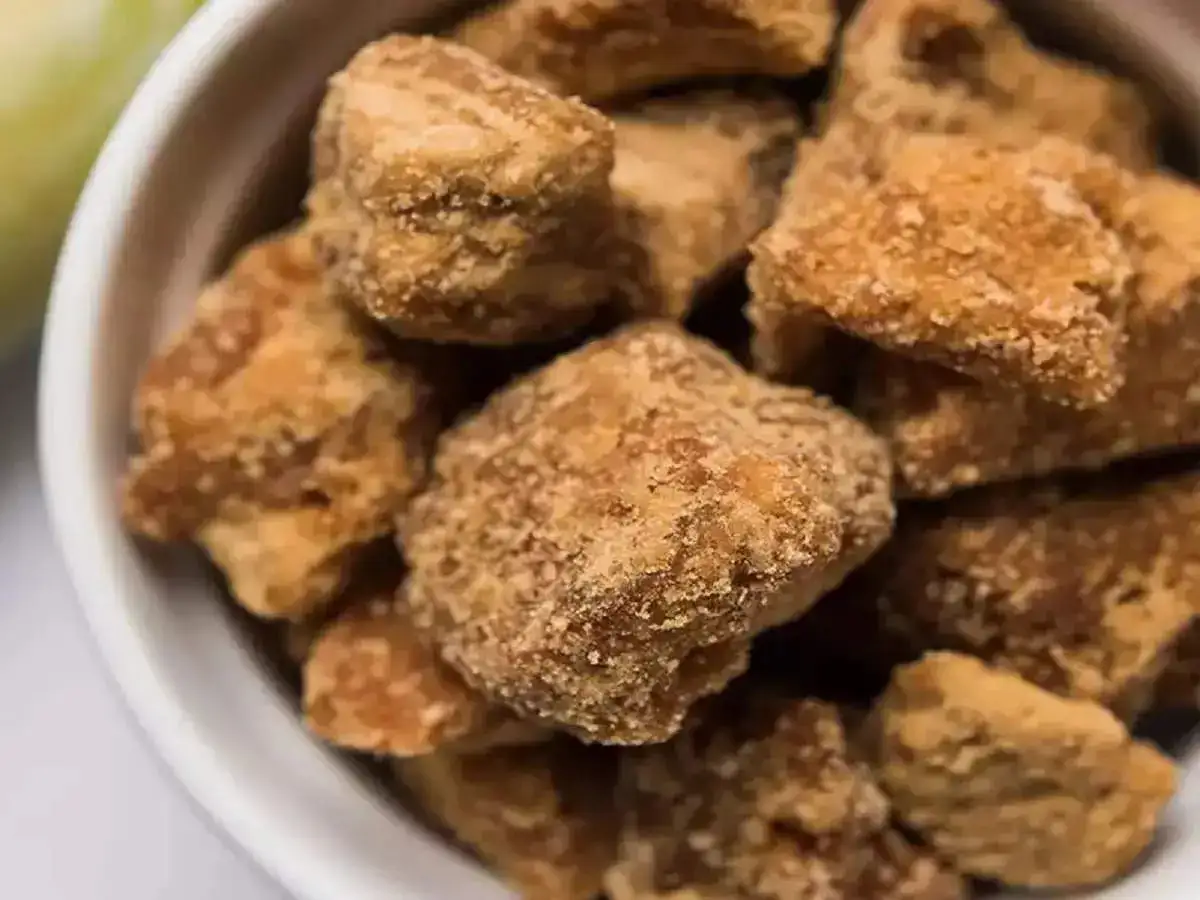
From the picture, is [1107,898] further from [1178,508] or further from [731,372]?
[731,372]

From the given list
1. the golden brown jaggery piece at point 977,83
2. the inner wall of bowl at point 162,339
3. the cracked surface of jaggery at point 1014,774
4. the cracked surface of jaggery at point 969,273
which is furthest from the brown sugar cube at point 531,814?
the golden brown jaggery piece at point 977,83

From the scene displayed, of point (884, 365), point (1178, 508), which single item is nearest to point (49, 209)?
point (884, 365)

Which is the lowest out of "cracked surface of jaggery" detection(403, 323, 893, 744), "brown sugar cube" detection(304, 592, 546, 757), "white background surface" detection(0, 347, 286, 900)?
"white background surface" detection(0, 347, 286, 900)

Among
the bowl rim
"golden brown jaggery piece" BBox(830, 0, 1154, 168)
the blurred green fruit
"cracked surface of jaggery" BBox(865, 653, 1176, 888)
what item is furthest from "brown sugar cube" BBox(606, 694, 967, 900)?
the blurred green fruit

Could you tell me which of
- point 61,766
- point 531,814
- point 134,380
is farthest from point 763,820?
point 61,766

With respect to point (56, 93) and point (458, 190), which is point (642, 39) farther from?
point (56, 93)

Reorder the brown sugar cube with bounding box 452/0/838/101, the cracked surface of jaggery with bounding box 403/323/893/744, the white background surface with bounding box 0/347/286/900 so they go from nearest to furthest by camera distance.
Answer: the cracked surface of jaggery with bounding box 403/323/893/744 < the brown sugar cube with bounding box 452/0/838/101 < the white background surface with bounding box 0/347/286/900

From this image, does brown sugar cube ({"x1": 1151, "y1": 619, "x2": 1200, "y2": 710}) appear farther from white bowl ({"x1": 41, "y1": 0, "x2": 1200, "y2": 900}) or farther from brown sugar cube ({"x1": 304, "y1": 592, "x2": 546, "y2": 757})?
brown sugar cube ({"x1": 304, "y1": 592, "x2": 546, "y2": 757})
